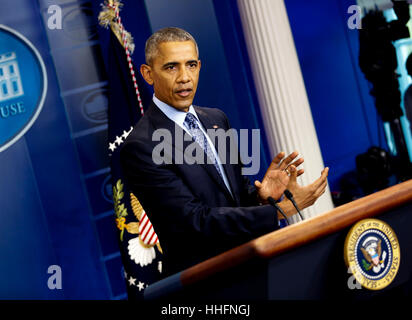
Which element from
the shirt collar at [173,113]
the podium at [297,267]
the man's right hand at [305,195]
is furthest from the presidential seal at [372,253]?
the shirt collar at [173,113]

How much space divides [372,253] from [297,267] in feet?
0.59

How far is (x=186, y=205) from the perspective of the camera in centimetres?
152

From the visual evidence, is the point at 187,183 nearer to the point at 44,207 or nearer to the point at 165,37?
the point at 165,37

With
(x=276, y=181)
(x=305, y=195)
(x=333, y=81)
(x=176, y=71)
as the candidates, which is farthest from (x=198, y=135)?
(x=333, y=81)

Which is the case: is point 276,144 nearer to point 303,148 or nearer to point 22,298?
point 303,148

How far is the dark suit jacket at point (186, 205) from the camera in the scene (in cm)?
143

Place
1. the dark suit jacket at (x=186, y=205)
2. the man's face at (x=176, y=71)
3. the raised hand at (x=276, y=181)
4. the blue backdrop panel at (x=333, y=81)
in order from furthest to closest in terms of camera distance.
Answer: the blue backdrop panel at (x=333, y=81) → the man's face at (x=176, y=71) → the raised hand at (x=276, y=181) → the dark suit jacket at (x=186, y=205)

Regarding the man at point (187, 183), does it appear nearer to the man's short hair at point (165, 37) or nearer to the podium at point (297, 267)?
the man's short hair at point (165, 37)

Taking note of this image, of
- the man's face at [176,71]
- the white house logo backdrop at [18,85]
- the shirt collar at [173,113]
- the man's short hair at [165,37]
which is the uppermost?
the white house logo backdrop at [18,85]

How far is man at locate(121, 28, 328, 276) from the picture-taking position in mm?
1450

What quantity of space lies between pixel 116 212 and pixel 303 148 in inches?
57.7

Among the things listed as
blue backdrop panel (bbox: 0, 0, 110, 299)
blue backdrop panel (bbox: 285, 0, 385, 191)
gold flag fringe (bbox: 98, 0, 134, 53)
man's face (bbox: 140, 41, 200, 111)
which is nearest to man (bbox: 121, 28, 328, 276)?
man's face (bbox: 140, 41, 200, 111)

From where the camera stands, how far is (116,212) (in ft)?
9.61

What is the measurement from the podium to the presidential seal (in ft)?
0.08
